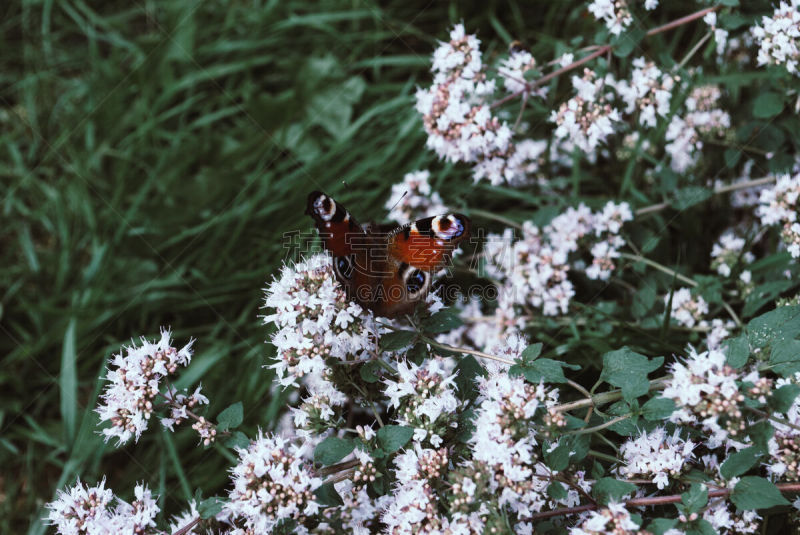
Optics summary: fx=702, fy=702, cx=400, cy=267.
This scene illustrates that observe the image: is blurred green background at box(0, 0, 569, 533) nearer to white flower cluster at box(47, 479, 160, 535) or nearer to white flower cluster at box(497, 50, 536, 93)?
white flower cluster at box(497, 50, 536, 93)

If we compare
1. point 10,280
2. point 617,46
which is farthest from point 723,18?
point 10,280

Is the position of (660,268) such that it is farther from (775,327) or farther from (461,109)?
(461,109)

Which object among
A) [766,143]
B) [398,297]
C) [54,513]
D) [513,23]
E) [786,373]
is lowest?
[54,513]

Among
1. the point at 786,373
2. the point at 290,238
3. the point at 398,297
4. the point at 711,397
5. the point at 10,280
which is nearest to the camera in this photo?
the point at 711,397

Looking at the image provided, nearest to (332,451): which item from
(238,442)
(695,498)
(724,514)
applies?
(238,442)

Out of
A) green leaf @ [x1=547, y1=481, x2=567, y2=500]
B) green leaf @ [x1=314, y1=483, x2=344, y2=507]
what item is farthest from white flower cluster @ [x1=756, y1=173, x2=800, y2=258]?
green leaf @ [x1=314, y1=483, x2=344, y2=507]

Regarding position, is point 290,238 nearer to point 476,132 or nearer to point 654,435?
point 476,132

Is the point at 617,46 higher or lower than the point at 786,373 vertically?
higher
